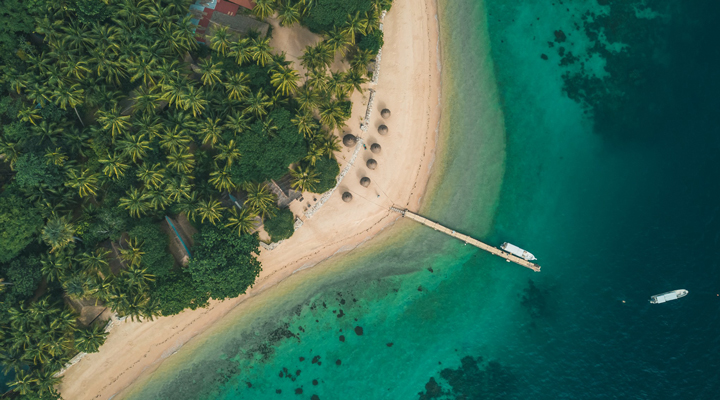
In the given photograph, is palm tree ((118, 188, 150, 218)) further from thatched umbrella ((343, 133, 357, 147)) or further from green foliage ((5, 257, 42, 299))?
thatched umbrella ((343, 133, 357, 147))

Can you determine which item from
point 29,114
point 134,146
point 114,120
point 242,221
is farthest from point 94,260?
point 29,114

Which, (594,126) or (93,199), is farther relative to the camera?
(594,126)

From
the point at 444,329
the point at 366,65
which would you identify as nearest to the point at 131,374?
the point at 444,329

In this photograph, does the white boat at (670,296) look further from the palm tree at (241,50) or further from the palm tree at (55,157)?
the palm tree at (55,157)

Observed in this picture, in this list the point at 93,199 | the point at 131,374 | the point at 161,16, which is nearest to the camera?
the point at 161,16

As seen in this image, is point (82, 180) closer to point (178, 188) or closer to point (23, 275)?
point (178, 188)

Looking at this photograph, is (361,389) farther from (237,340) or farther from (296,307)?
(237,340)

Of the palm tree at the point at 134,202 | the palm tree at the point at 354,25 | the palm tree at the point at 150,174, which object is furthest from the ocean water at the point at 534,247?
the palm tree at the point at 150,174
